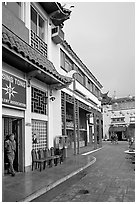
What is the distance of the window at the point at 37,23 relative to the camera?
10879 millimetres

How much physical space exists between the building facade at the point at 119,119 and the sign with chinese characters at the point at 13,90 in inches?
1404

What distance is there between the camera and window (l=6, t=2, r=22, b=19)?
8.93 m

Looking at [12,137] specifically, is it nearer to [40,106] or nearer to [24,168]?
[24,168]

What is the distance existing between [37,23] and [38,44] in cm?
108

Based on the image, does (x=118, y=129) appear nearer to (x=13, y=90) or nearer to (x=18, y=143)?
(x=18, y=143)

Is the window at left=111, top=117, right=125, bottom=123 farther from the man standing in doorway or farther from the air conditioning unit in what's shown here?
the man standing in doorway

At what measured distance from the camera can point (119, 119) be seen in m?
45.6

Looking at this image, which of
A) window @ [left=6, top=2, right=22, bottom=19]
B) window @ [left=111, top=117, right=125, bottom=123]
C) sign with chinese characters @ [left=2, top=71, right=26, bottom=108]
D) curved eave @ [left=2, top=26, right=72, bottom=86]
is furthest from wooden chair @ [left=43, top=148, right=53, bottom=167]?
window @ [left=111, top=117, right=125, bottom=123]

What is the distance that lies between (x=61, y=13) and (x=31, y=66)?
17.6 ft

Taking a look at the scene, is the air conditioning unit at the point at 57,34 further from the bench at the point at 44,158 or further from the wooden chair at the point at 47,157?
the wooden chair at the point at 47,157

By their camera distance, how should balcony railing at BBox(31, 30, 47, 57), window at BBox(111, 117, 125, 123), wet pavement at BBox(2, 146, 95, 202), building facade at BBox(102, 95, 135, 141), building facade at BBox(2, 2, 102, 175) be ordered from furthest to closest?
1. window at BBox(111, 117, 125, 123)
2. building facade at BBox(102, 95, 135, 141)
3. balcony railing at BBox(31, 30, 47, 57)
4. building facade at BBox(2, 2, 102, 175)
5. wet pavement at BBox(2, 146, 95, 202)

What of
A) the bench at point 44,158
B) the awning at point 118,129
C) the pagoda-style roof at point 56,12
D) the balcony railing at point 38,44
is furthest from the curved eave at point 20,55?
the awning at point 118,129

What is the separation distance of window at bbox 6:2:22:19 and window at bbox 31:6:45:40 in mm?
1208

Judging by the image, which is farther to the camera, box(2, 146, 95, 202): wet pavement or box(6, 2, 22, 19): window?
box(6, 2, 22, 19): window
